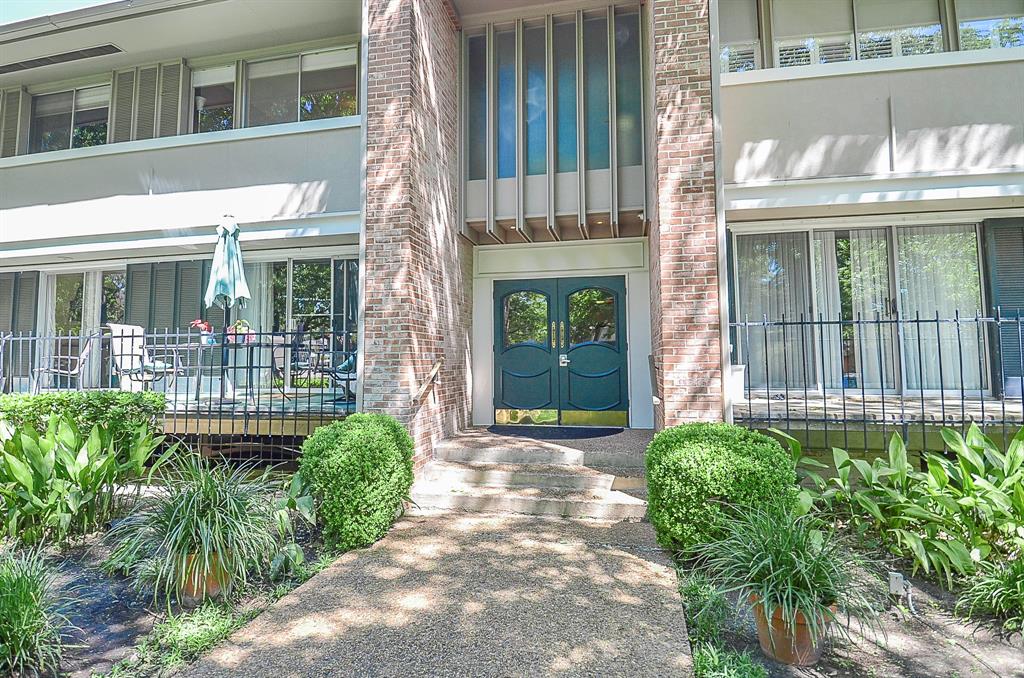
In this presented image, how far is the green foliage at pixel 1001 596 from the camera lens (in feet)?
10.5

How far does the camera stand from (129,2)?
7.38 meters

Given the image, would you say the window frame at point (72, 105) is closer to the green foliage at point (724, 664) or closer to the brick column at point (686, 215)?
the brick column at point (686, 215)

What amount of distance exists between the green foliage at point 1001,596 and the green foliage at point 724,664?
1.59 metres

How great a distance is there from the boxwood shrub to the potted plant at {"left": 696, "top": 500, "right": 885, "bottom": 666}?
5.78m

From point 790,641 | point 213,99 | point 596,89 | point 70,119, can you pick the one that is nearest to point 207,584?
point 790,641

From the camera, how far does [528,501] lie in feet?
17.6

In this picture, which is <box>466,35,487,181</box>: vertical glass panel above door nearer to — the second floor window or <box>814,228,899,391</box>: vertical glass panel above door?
<box>814,228,899,391</box>: vertical glass panel above door

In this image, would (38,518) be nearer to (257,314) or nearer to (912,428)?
(257,314)

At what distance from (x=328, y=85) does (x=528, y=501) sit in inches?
276

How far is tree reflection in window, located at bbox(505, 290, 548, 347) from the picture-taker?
8.26 m

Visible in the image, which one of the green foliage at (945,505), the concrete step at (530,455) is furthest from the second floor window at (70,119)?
the green foliage at (945,505)

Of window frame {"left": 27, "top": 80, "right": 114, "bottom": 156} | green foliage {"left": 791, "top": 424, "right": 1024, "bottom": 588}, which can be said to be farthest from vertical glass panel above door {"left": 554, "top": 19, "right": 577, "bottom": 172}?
window frame {"left": 27, "top": 80, "right": 114, "bottom": 156}

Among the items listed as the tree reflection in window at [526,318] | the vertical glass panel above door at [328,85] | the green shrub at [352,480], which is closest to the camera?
the green shrub at [352,480]

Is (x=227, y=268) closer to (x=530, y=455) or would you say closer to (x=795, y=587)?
(x=530, y=455)
